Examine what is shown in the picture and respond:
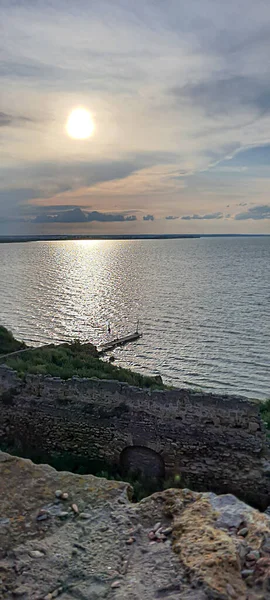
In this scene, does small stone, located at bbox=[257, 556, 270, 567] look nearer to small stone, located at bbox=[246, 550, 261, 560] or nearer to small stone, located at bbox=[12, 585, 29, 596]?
small stone, located at bbox=[246, 550, 261, 560]

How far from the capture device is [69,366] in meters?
20.3

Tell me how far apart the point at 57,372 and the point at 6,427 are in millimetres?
2932

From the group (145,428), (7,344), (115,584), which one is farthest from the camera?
(7,344)

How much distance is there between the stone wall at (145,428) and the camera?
11.4 m

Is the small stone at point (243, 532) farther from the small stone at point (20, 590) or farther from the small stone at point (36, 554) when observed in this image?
the small stone at point (20, 590)

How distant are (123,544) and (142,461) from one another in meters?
7.06

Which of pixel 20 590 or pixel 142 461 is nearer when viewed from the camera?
pixel 20 590

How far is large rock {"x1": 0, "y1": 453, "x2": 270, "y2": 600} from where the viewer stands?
5.07m

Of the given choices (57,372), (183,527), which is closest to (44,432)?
(57,372)

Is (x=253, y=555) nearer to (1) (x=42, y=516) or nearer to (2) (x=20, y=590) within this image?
(2) (x=20, y=590)

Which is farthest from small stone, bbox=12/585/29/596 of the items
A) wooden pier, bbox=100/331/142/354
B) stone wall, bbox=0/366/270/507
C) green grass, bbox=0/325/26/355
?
wooden pier, bbox=100/331/142/354

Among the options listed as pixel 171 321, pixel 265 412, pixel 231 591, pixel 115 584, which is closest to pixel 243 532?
pixel 231 591

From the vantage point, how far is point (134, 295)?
2977 inches

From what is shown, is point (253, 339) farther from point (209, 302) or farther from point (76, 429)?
point (76, 429)
